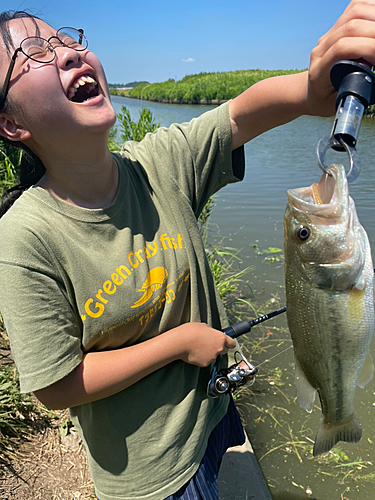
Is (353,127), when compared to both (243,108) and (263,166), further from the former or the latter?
(263,166)

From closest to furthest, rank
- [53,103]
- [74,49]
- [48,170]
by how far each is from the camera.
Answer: [53,103]
[74,49]
[48,170]

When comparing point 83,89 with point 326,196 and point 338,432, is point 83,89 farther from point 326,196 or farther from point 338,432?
point 338,432

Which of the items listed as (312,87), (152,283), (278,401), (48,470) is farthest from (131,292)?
(278,401)

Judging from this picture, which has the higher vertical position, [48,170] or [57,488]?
[48,170]

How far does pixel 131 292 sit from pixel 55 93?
0.72 metres

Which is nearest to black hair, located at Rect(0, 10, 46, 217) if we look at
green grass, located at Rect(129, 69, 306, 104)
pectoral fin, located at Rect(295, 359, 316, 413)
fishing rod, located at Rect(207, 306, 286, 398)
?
fishing rod, located at Rect(207, 306, 286, 398)

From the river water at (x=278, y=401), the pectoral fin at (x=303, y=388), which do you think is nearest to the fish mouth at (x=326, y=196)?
the pectoral fin at (x=303, y=388)

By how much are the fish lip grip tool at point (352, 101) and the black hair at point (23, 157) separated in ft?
3.45

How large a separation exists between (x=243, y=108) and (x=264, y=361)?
10.4 ft

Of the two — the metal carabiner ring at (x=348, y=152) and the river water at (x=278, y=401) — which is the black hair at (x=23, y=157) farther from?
the river water at (x=278, y=401)

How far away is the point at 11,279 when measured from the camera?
3.97ft

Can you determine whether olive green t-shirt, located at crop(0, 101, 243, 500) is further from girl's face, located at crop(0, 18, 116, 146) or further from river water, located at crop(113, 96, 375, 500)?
river water, located at crop(113, 96, 375, 500)

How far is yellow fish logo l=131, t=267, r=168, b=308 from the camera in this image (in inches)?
56.2

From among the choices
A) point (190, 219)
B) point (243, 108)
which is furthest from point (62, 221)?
point (243, 108)
